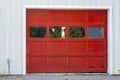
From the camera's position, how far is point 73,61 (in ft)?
48.4

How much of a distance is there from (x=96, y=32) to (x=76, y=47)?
3.24 feet

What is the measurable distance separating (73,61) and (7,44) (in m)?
2.61

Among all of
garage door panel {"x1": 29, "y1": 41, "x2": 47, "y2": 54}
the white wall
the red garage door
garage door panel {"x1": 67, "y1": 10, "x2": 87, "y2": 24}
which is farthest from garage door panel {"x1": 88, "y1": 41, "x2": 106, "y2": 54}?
the white wall

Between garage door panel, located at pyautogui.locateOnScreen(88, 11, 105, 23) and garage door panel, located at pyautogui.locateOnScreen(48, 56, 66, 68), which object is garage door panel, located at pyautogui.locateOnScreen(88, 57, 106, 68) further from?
garage door panel, located at pyautogui.locateOnScreen(88, 11, 105, 23)

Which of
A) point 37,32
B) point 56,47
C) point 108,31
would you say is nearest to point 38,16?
point 37,32

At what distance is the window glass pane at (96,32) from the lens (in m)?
14.9

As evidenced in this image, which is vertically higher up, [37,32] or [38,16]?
[38,16]

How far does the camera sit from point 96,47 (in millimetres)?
14812

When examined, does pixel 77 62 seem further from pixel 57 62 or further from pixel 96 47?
pixel 96 47

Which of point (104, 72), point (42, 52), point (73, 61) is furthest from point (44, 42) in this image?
point (104, 72)

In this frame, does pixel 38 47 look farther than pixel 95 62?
No

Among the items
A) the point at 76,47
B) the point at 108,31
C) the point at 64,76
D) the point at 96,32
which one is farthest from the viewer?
the point at 96,32

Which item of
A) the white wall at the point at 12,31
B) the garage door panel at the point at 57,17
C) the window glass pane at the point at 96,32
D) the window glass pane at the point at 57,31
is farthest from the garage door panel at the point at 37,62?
the window glass pane at the point at 96,32

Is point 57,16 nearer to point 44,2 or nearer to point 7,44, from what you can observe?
point 44,2
